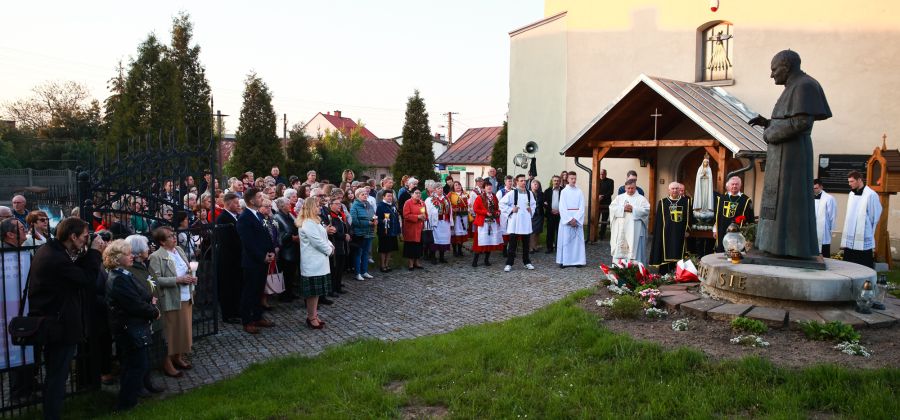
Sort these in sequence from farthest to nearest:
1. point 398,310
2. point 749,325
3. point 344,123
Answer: point 344,123, point 398,310, point 749,325

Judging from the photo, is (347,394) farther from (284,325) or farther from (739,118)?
(739,118)

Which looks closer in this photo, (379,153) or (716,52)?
(716,52)

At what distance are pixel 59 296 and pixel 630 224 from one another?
897 cm

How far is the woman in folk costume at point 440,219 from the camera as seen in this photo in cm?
1385

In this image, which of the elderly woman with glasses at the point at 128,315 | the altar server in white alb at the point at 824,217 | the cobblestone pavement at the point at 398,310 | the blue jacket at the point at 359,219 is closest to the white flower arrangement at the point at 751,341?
the cobblestone pavement at the point at 398,310

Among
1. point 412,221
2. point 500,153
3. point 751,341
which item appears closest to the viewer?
point 751,341

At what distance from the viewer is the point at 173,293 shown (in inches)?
254

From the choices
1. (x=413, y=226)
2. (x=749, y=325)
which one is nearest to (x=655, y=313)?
(x=749, y=325)

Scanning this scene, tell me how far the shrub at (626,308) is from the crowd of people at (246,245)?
3562 mm

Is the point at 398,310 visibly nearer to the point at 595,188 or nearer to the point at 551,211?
the point at 551,211

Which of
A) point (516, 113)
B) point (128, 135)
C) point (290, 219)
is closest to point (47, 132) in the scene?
point (128, 135)

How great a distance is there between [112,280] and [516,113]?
17.7 m

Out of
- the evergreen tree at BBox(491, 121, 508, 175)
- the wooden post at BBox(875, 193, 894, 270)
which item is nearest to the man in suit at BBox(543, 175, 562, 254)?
the wooden post at BBox(875, 193, 894, 270)

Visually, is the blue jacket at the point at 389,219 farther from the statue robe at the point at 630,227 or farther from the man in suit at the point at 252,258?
the man in suit at the point at 252,258
